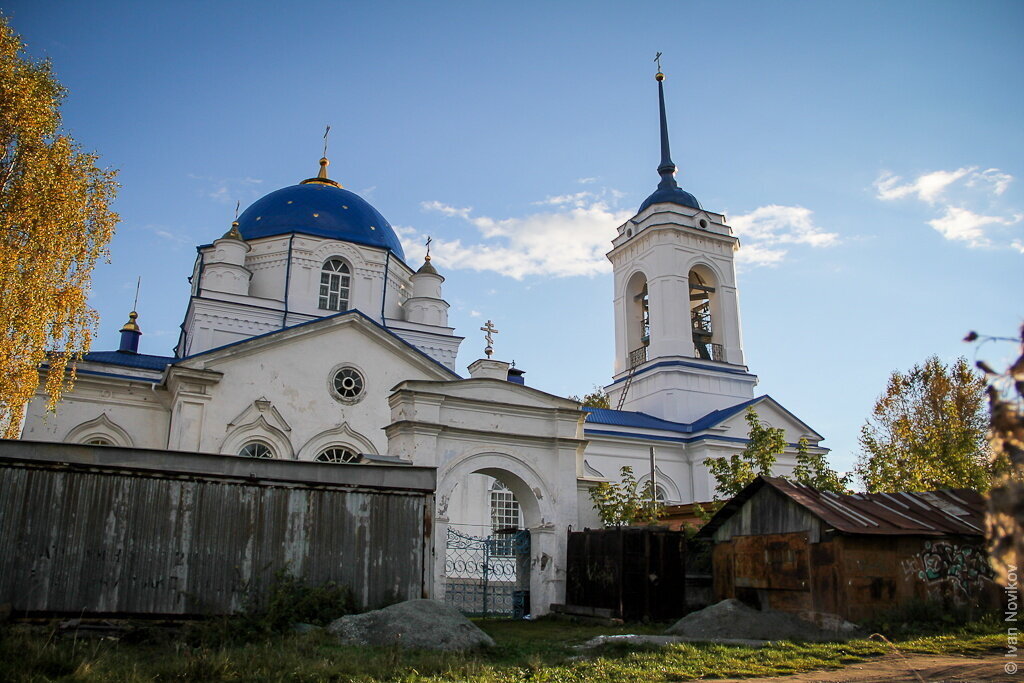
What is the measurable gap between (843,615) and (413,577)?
555 centimetres

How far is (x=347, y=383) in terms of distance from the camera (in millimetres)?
17984

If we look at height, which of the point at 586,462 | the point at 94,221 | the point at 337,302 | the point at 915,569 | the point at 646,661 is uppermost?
the point at 337,302

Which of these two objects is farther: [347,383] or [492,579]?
[492,579]

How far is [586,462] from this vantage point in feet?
80.0

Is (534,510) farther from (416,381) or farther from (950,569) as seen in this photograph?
(950,569)

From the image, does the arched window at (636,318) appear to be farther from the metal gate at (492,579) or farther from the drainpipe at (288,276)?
the drainpipe at (288,276)

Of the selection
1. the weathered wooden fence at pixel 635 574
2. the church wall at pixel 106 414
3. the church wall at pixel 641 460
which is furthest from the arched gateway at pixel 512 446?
the church wall at pixel 641 460

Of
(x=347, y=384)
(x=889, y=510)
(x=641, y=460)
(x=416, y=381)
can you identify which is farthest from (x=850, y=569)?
(x=641, y=460)

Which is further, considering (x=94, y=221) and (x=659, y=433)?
(x=659, y=433)

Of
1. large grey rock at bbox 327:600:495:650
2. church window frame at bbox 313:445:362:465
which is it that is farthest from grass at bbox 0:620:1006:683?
church window frame at bbox 313:445:362:465

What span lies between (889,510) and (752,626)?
113 inches

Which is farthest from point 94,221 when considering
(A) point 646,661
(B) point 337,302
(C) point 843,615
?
(C) point 843,615

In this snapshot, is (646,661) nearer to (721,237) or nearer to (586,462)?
(586,462)

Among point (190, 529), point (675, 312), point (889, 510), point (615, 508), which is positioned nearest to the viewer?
point (190, 529)
